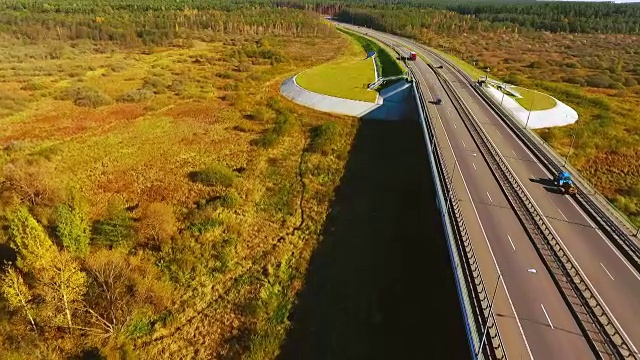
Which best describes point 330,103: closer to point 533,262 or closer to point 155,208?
point 155,208

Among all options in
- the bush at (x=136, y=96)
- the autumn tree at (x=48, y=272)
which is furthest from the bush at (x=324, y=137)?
the bush at (x=136, y=96)

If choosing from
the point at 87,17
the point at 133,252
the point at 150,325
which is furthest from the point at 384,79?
the point at 87,17

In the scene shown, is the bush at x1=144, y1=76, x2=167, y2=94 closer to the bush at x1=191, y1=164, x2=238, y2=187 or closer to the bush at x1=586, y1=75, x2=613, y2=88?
the bush at x1=191, y1=164, x2=238, y2=187

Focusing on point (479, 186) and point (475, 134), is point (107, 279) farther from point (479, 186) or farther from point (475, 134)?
point (475, 134)

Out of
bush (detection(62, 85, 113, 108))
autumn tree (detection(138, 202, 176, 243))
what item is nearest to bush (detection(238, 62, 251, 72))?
bush (detection(62, 85, 113, 108))

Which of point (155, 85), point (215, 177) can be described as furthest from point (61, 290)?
point (155, 85)
